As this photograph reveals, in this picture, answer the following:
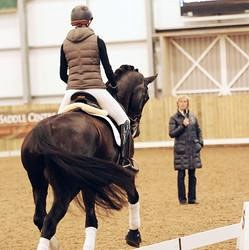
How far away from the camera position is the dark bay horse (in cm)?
556

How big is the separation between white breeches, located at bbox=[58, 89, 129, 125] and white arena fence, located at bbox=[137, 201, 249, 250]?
4.64ft

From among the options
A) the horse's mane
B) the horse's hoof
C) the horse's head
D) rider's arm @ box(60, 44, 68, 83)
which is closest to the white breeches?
rider's arm @ box(60, 44, 68, 83)

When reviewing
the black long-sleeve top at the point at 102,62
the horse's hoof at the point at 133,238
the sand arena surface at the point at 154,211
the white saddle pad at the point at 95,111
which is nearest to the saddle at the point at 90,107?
the white saddle pad at the point at 95,111

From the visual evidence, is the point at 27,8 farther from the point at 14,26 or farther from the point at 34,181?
the point at 34,181

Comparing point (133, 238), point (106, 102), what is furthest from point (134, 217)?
point (106, 102)

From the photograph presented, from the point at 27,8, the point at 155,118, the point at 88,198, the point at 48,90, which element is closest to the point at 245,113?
the point at 155,118

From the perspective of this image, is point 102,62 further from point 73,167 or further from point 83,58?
point 73,167

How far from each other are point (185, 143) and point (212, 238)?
4.10m

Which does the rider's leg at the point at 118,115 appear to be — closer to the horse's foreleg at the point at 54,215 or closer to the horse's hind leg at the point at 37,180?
the horse's hind leg at the point at 37,180

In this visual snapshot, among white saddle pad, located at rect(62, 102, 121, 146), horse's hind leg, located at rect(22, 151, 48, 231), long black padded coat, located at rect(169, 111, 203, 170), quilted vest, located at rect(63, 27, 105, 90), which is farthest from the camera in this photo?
long black padded coat, located at rect(169, 111, 203, 170)

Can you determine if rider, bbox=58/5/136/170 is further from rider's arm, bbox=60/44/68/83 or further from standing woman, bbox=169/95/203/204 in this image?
standing woman, bbox=169/95/203/204

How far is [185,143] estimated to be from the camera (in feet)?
31.7

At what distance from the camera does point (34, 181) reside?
19.6 feet

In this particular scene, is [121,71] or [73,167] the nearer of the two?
[73,167]
